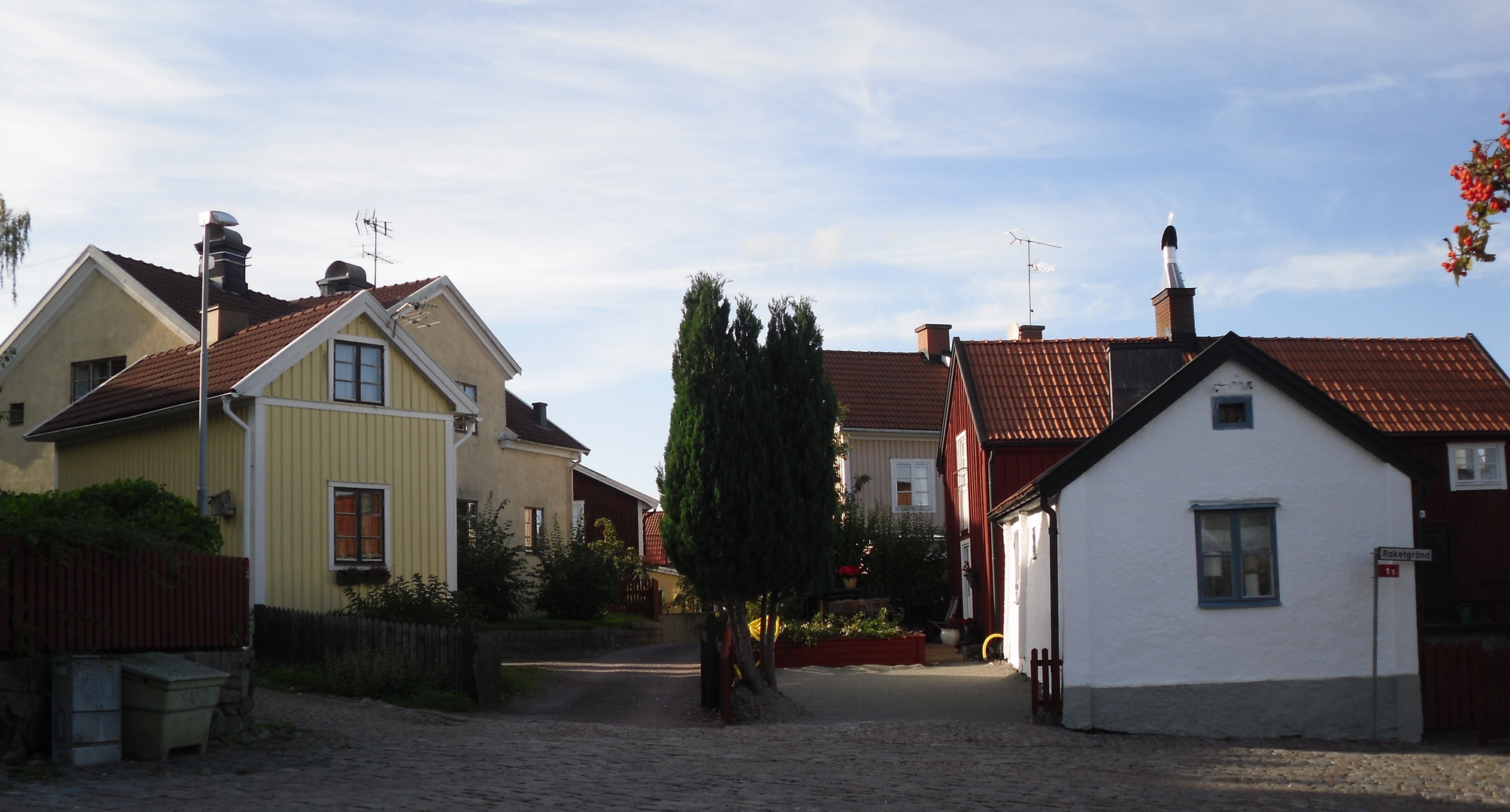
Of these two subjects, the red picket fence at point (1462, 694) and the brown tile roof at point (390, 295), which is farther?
the brown tile roof at point (390, 295)

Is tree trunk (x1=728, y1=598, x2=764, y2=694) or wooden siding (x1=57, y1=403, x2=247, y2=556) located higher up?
wooden siding (x1=57, y1=403, x2=247, y2=556)

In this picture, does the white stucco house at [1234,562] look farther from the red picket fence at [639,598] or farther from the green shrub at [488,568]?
the red picket fence at [639,598]

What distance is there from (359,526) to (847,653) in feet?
28.8

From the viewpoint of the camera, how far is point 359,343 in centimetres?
2195

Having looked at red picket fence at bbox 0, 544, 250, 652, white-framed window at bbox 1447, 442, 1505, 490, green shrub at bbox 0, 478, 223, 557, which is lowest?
red picket fence at bbox 0, 544, 250, 652

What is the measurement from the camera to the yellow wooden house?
2044 cm

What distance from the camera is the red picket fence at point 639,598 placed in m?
35.0

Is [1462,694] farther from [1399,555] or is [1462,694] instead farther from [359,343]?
[359,343]

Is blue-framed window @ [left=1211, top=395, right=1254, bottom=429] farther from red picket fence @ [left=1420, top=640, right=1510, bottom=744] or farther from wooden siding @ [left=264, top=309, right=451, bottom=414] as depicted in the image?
wooden siding @ [left=264, top=309, right=451, bottom=414]

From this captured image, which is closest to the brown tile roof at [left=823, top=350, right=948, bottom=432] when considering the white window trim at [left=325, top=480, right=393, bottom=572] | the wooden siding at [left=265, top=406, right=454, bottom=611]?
the wooden siding at [left=265, top=406, right=454, bottom=611]

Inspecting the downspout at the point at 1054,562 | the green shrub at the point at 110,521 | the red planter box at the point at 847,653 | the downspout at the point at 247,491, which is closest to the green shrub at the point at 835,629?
the red planter box at the point at 847,653

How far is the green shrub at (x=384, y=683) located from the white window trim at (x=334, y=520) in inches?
143

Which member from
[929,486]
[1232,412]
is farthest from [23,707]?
[929,486]

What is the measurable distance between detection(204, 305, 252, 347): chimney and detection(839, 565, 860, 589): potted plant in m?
13.0
